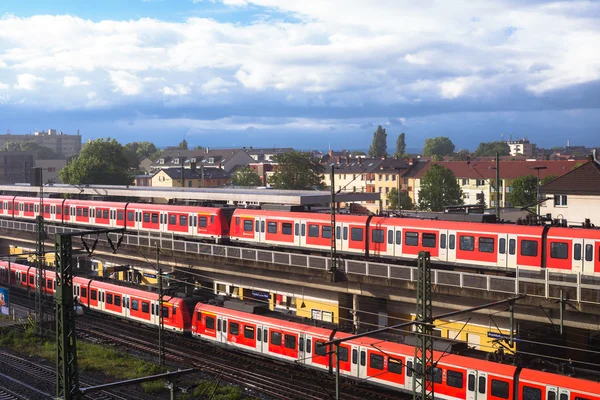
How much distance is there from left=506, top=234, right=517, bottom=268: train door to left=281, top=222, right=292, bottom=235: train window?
41.5ft

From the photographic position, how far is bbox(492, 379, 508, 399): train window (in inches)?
853

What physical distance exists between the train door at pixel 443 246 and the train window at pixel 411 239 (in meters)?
1.33

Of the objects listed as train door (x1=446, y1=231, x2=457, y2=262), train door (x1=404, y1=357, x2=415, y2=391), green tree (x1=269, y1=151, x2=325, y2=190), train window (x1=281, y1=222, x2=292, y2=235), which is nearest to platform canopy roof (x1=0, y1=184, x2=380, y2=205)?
train window (x1=281, y1=222, x2=292, y2=235)

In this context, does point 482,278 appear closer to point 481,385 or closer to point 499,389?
point 481,385

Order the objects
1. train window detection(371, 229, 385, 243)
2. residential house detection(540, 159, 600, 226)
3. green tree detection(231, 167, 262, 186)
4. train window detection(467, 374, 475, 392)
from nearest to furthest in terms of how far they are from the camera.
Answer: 1. train window detection(467, 374, 475, 392)
2. train window detection(371, 229, 385, 243)
3. residential house detection(540, 159, 600, 226)
4. green tree detection(231, 167, 262, 186)

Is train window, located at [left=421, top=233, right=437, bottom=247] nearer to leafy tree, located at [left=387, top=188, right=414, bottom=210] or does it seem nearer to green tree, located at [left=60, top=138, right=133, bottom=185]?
leafy tree, located at [left=387, top=188, right=414, bottom=210]

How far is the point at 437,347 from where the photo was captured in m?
23.9

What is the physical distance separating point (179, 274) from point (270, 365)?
16.4m

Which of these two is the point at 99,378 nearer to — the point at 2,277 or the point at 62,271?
the point at 62,271

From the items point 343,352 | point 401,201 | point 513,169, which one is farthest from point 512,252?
point 513,169

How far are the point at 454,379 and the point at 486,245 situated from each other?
7.86m

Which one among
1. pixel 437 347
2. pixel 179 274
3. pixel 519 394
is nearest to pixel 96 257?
pixel 179 274

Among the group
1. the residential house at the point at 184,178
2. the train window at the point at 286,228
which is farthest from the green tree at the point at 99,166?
the train window at the point at 286,228

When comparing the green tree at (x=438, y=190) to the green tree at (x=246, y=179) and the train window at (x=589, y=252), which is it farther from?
the train window at (x=589, y=252)
